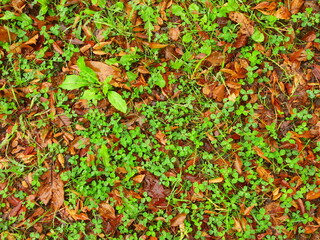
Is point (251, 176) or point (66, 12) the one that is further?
point (66, 12)

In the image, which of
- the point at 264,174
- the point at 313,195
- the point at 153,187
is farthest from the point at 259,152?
the point at 153,187

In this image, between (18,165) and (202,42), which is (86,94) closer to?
(18,165)

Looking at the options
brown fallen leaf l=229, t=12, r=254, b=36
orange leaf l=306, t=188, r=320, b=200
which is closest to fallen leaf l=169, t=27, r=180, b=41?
brown fallen leaf l=229, t=12, r=254, b=36

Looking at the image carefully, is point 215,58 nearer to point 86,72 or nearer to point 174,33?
point 174,33

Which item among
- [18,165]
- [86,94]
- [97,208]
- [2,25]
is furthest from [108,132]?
[2,25]

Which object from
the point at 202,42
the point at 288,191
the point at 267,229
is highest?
the point at 202,42

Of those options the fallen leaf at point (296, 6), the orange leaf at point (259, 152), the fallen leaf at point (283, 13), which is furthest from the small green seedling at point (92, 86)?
the fallen leaf at point (296, 6)

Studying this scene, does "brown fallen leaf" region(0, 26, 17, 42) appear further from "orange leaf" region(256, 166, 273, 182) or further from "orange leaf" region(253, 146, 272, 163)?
"orange leaf" region(256, 166, 273, 182)
